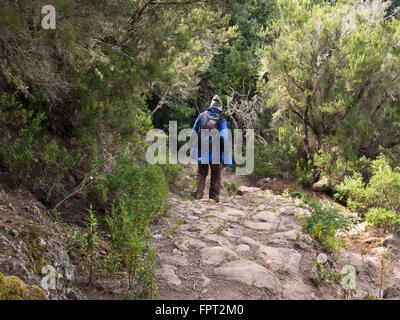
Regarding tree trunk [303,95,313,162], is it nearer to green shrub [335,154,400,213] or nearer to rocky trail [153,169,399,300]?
green shrub [335,154,400,213]

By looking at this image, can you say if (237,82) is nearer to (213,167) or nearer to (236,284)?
(213,167)

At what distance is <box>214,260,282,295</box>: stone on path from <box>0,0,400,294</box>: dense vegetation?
870 mm

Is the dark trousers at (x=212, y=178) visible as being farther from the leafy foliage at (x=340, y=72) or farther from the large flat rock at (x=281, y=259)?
the leafy foliage at (x=340, y=72)

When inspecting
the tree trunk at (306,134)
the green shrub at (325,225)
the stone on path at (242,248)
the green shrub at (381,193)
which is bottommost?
the stone on path at (242,248)

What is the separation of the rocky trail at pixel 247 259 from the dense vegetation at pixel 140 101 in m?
0.40

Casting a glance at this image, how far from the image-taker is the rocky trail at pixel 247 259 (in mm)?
3459

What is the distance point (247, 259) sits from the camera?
4168mm

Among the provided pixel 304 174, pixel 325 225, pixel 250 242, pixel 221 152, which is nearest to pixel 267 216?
pixel 325 225

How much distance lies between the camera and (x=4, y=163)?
3.80 metres

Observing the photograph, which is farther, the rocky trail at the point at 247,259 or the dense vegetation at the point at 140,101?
the dense vegetation at the point at 140,101

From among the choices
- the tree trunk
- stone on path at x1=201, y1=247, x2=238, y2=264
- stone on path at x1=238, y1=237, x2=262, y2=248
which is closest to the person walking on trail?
stone on path at x1=238, y1=237, x2=262, y2=248

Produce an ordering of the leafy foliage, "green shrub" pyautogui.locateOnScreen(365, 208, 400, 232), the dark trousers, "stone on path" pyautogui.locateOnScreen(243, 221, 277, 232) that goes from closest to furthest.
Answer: "stone on path" pyautogui.locateOnScreen(243, 221, 277, 232) → "green shrub" pyautogui.locateOnScreen(365, 208, 400, 232) → the dark trousers → the leafy foliage

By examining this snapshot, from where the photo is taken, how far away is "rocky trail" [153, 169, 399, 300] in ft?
11.3

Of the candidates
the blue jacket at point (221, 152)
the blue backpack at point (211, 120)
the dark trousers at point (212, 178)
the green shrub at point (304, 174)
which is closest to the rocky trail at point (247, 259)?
the blue jacket at point (221, 152)
